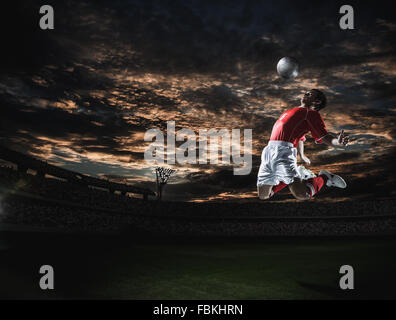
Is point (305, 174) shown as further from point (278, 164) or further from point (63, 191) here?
point (63, 191)

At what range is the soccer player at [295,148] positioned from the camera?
3996 mm

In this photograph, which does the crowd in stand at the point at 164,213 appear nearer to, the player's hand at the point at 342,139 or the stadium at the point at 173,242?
the stadium at the point at 173,242

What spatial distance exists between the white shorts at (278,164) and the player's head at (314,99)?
62 centimetres

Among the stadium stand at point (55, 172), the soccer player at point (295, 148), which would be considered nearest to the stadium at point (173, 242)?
the stadium stand at point (55, 172)

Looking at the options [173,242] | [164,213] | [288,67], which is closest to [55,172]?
[173,242]

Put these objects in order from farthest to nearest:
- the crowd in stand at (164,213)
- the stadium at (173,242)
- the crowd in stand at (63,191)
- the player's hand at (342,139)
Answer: the crowd in stand at (164,213)
the crowd in stand at (63,191)
the stadium at (173,242)
the player's hand at (342,139)

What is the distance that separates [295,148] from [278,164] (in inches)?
14.6

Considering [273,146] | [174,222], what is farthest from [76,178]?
[273,146]

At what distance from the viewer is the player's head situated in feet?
13.3

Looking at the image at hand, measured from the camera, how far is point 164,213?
2686cm

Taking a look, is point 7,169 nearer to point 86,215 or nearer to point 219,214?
point 86,215

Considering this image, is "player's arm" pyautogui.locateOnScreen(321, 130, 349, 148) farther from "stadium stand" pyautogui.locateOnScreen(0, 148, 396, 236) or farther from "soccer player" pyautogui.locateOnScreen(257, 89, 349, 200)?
"stadium stand" pyautogui.locateOnScreen(0, 148, 396, 236)

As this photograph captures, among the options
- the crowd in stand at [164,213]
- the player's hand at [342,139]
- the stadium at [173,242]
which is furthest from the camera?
the crowd in stand at [164,213]

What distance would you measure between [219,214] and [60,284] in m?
24.4
